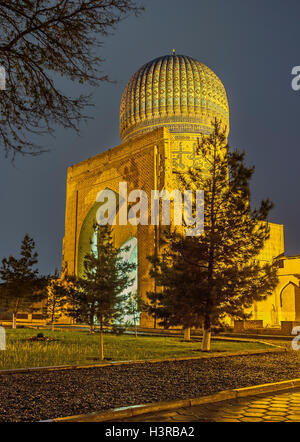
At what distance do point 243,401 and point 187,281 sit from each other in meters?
5.36

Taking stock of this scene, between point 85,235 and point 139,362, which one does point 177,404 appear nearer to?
point 139,362

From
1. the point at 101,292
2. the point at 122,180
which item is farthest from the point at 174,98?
the point at 101,292

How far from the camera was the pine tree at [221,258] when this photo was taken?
9453mm

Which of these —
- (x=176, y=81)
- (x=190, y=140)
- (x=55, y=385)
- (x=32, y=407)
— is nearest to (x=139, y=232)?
(x=190, y=140)

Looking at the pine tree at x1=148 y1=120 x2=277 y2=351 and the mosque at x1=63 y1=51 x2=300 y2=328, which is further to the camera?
the mosque at x1=63 y1=51 x2=300 y2=328

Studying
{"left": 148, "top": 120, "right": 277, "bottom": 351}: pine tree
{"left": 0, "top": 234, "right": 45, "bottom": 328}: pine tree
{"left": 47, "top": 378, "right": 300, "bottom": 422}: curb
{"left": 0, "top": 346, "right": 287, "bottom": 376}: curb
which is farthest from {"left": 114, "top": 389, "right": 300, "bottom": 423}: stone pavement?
{"left": 0, "top": 234, "right": 45, "bottom": 328}: pine tree

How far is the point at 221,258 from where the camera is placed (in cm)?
988

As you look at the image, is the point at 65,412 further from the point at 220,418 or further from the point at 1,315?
the point at 1,315

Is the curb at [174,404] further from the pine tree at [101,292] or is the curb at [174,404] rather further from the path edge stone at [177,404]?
the pine tree at [101,292]

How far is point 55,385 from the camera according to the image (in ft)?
16.1

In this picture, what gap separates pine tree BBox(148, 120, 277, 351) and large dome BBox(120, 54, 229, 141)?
437 inches

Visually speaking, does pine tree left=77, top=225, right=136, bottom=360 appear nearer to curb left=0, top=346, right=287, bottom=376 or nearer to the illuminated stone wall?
curb left=0, top=346, right=287, bottom=376

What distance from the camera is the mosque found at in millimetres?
18234

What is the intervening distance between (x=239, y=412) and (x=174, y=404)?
0.57m
